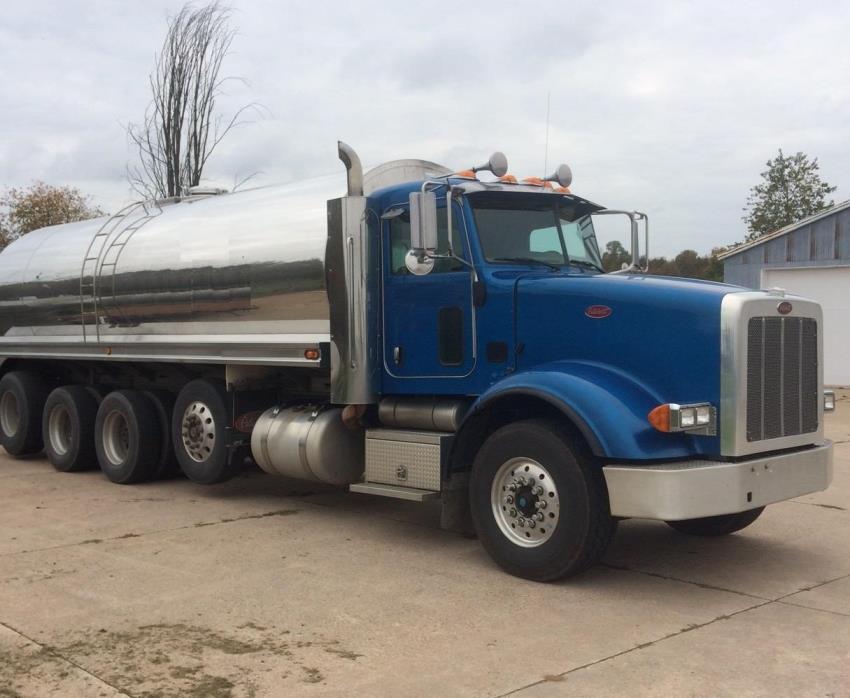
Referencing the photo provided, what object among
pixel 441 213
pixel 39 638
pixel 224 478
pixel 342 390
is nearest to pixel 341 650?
pixel 39 638

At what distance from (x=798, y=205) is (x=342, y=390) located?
170 ft

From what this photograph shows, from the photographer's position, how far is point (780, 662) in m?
4.75

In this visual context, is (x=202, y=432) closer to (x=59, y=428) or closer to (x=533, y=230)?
(x=59, y=428)

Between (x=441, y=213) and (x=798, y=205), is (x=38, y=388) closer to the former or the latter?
(x=441, y=213)

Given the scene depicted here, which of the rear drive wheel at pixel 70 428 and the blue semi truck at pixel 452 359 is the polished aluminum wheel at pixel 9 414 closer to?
the rear drive wheel at pixel 70 428

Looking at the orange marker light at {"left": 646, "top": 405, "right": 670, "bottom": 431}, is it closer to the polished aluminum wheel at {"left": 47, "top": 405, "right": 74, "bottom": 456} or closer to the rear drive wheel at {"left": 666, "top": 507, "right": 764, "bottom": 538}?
the rear drive wheel at {"left": 666, "top": 507, "right": 764, "bottom": 538}

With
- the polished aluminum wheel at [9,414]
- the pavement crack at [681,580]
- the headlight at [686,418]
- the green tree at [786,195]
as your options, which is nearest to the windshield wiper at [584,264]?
the headlight at [686,418]

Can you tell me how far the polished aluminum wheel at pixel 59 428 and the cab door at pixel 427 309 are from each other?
5.44 meters

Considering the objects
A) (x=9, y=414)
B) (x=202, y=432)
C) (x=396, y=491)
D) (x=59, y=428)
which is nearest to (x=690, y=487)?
(x=396, y=491)

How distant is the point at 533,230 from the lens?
7.31 m

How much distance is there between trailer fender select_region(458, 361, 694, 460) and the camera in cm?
575

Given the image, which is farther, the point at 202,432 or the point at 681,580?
the point at 202,432

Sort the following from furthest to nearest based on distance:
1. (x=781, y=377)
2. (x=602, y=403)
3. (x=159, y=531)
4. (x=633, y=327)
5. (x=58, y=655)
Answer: (x=159, y=531)
(x=781, y=377)
(x=633, y=327)
(x=602, y=403)
(x=58, y=655)

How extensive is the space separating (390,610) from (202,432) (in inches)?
163
